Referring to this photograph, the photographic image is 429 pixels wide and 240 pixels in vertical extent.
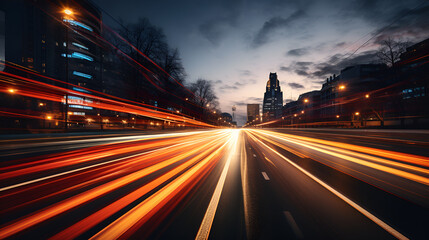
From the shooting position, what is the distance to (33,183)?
16.9 feet

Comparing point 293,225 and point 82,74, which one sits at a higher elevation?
point 82,74

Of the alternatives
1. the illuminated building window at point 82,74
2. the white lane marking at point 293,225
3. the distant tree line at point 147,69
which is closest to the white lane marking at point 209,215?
the white lane marking at point 293,225

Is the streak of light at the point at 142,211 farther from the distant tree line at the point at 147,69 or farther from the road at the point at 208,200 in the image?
the distant tree line at the point at 147,69

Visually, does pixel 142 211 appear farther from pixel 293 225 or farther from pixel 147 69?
pixel 147 69

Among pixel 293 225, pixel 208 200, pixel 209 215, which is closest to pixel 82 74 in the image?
pixel 208 200

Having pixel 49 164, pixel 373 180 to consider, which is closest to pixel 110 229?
pixel 49 164

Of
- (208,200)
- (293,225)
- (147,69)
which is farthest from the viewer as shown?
(147,69)

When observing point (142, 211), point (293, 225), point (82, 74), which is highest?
point (82, 74)

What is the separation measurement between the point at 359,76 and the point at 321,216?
93.3 metres

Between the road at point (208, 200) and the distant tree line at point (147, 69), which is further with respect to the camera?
the distant tree line at point (147, 69)

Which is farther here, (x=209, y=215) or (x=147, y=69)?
(x=147, y=69)

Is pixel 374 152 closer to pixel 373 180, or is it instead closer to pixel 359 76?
pixel 373 180

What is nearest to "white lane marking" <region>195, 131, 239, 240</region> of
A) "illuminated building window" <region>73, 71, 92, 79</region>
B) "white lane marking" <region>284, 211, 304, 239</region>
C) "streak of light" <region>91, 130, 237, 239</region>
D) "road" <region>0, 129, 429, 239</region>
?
"road" <region>0, 129, 429, 239</region>

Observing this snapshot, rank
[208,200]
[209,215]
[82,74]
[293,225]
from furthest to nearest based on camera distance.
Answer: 1. [82,74]
2. [208,200]
3. [209,215]
4. [293,225]
